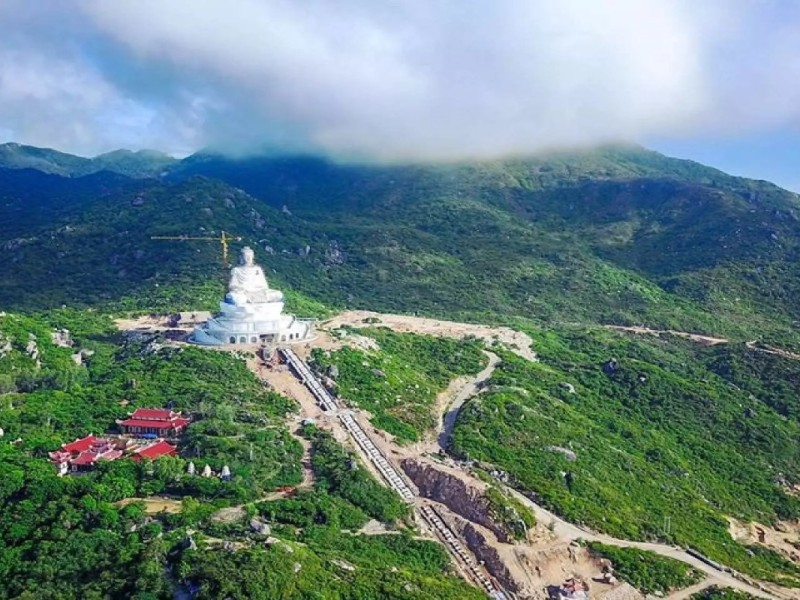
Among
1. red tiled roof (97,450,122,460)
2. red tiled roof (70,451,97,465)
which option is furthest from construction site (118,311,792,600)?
red tiled roof (70,451,97,465)

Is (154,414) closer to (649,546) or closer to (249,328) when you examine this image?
(249,328)

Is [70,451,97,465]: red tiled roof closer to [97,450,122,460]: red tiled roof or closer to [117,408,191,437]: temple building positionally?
[97,450,122,460]: red tiled roof

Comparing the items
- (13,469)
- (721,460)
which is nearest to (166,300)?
(13,469)

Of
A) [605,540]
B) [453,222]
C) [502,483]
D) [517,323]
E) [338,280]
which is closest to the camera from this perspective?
[605,540]

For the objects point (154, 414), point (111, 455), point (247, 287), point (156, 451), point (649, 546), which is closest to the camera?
point (111, 455)

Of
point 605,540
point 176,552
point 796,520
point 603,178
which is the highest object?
point 603,178

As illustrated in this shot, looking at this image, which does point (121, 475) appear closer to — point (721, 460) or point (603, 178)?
point (721, 460)

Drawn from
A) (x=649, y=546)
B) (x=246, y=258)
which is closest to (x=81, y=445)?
(x=246, y=258)
